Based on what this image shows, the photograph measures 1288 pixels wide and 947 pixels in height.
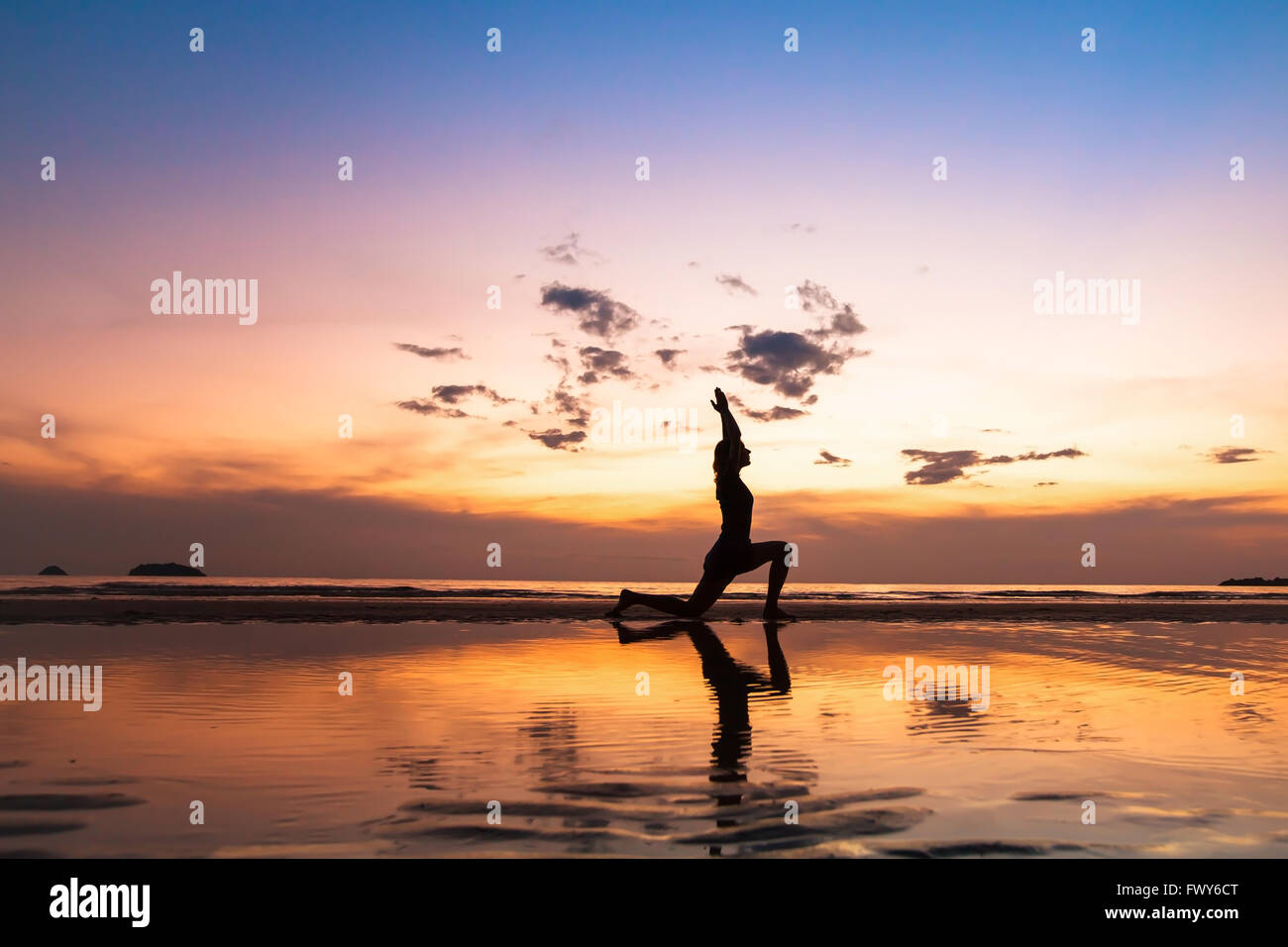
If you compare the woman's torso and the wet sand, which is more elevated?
the woman's torso

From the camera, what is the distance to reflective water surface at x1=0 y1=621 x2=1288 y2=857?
4.14m

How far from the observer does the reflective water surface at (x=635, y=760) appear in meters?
4.14

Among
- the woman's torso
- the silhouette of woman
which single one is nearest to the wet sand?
the silhouette of woman

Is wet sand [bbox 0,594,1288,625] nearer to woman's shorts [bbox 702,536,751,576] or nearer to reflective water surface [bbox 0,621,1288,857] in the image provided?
woman's shorts [bbox 702,536,751,576]

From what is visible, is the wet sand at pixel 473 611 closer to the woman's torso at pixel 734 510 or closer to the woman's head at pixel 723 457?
the woman's torso at pixel 734 510

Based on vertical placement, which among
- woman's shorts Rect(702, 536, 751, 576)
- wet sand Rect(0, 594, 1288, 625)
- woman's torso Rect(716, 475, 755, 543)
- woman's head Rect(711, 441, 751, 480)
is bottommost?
wet sand Rect(0, 594, 1288, 625)

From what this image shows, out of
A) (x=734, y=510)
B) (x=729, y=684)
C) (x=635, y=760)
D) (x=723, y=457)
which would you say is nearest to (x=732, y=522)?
(x=734, y=510)

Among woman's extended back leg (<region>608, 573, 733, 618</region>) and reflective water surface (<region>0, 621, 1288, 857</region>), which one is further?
woman's extended back leg (<region>608, 573, 733, 618</region>)

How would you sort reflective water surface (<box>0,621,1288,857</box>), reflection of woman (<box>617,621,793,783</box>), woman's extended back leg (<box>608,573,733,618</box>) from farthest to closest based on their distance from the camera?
woman's extended back leg (<box>608,573,733,618</box>)
reflection of woman (<box>617,621,793,783</box>)
reflective water surface (<box>0,621,1288,857</box>)

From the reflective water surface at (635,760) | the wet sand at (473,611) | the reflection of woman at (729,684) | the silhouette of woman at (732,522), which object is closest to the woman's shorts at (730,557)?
the silhouette of woman at (732,522)

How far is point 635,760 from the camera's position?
5.75 m
